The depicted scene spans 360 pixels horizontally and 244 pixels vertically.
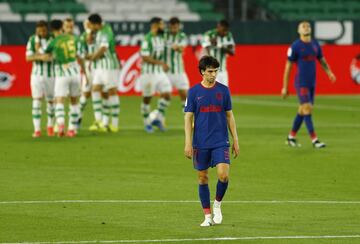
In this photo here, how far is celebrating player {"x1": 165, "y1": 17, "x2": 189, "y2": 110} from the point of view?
24.4m

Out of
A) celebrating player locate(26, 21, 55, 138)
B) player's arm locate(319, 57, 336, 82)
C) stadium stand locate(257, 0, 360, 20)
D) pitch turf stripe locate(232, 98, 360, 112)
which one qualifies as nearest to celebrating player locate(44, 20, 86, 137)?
celebrating player locate(26, 21, 55, 138)

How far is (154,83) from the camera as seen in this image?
2408cm

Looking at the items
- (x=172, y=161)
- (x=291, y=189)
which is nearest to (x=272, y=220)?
(x=291, y=189)

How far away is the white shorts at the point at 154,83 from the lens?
944 inches

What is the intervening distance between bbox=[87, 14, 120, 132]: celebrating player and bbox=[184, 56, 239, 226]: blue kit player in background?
11.8m

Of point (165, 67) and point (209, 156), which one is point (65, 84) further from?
point (209, 156)

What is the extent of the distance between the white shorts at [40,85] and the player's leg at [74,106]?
1.47 ft

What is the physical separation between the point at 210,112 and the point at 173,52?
1322cm

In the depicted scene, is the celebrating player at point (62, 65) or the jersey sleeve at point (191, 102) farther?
the celebrating player at point (62, 65)

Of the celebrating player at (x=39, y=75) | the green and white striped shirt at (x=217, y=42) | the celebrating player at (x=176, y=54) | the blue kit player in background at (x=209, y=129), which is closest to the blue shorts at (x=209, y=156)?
the blue kit player in background at (x=209, y=129)

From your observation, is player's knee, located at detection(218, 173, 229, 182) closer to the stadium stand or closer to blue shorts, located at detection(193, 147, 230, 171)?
blue shorts, located at detection(193, 147, 230, 171)

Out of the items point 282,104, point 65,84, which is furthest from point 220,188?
point 282,104

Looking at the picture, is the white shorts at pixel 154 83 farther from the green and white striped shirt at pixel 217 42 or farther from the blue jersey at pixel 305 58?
the blue jersey at pixel 305 58

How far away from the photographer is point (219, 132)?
1178 centimetres
